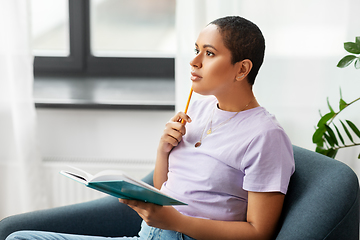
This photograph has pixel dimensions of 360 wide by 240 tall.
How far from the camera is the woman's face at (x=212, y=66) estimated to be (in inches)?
42.9

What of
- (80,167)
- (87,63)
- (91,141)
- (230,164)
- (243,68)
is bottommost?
(80,167)

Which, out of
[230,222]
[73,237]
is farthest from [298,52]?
[73,237]

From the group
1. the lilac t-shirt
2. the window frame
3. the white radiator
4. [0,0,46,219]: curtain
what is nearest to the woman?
the lilac t-shirt

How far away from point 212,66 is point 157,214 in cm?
42

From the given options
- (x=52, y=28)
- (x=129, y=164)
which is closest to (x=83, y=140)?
(x=129, y=164)

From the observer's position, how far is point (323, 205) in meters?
1.03

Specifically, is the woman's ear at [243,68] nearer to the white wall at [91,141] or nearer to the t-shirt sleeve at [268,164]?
the t-shirt sleeve at [268,164]

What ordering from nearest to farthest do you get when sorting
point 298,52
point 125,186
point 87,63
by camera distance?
1. point 125,186
2. point 298,52
3. point 87,63

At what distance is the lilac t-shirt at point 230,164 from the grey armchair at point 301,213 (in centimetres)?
9

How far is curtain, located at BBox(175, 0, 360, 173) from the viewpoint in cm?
160

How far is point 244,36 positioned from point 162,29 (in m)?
1.34

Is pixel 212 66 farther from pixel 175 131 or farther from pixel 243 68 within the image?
pixel 175 131

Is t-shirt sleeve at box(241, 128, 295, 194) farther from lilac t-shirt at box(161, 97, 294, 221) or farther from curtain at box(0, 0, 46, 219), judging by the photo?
curtain at box(0, 0, 46, 219)

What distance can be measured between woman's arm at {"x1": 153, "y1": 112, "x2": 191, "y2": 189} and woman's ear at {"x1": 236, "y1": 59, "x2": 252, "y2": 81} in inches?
8.8
